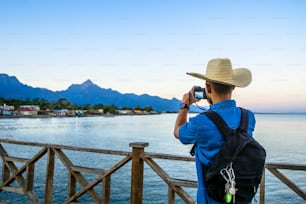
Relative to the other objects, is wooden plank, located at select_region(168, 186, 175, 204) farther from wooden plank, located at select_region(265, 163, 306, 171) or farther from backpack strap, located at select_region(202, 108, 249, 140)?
backpack strap, located at select_region(202, 108, 249, 140)

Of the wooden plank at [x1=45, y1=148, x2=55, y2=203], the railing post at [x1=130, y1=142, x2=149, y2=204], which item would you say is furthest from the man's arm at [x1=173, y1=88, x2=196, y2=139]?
the wooden plank at [x1=45, y1=148, x2=55, y2=203]

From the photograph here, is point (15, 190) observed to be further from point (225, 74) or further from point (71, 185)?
point (225, 74)

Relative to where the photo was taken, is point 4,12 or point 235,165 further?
point 4,12

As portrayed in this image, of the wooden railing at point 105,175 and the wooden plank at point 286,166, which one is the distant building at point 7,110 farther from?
the wooden plank at point 286,166

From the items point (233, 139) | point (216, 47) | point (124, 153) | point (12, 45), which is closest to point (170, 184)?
point (124, 153)

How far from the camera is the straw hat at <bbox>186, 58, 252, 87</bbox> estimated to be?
167cm

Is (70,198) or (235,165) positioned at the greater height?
(235,165)

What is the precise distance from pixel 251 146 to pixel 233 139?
108 millimetres

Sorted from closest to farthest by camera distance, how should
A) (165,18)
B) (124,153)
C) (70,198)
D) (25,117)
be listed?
(124,153) < (70,198) < (165,18) < (25,117)

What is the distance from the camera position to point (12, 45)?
94.1 ft

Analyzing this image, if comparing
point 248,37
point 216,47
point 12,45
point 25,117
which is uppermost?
point 12,45

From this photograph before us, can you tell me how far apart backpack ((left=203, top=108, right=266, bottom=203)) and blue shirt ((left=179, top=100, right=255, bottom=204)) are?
→ 3 cm

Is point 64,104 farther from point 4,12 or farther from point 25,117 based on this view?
point 4,12

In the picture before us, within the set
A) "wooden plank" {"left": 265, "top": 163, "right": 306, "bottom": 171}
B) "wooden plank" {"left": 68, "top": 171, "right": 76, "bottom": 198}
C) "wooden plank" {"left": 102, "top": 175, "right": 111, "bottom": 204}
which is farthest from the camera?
"wooden plank" {"left": 68, "top": 171, "right": 76, "bottom": 198}
